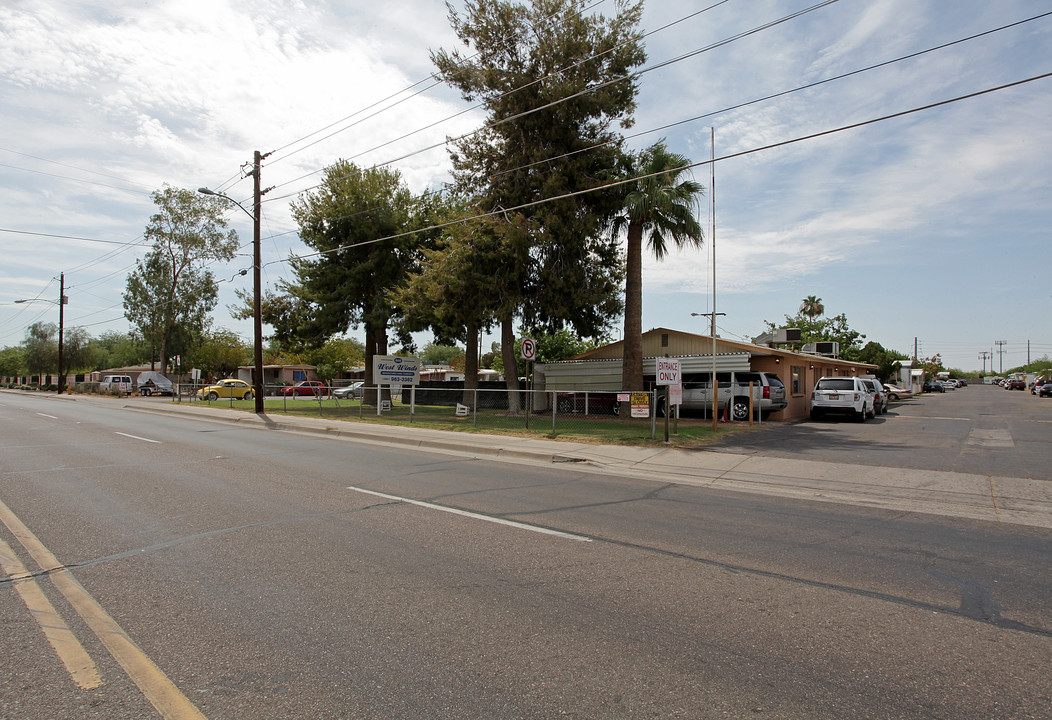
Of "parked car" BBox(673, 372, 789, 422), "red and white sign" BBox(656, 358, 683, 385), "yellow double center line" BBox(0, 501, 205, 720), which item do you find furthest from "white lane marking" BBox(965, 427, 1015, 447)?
"yellow double center line" BBox(0, 501, 205, 720)

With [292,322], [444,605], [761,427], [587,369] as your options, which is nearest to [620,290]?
[587,369]

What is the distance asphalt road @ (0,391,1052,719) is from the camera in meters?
3.17

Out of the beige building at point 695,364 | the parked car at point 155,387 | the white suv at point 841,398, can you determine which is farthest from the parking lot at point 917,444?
the parked car at point 155,387

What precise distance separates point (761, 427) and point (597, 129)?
1247cm

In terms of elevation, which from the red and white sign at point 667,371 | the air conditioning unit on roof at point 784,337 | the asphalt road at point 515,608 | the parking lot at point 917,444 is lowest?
the parking lot at point 917,444

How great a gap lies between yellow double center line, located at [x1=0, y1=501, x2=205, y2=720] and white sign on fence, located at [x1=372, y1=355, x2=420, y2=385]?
2017 cm

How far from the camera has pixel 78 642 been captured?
147 inches

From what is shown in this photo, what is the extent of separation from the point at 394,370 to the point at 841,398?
1789 centimetres

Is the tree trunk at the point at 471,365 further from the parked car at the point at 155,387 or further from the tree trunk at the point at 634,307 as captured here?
the parked car at the point at 155,387

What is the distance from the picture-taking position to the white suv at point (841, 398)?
76.0 feet

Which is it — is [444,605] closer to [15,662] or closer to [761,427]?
[15,662]

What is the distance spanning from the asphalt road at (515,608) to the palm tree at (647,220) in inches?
569

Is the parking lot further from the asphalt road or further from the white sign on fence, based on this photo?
the white sign on fence

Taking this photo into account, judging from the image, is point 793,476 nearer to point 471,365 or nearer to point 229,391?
point 471,365
